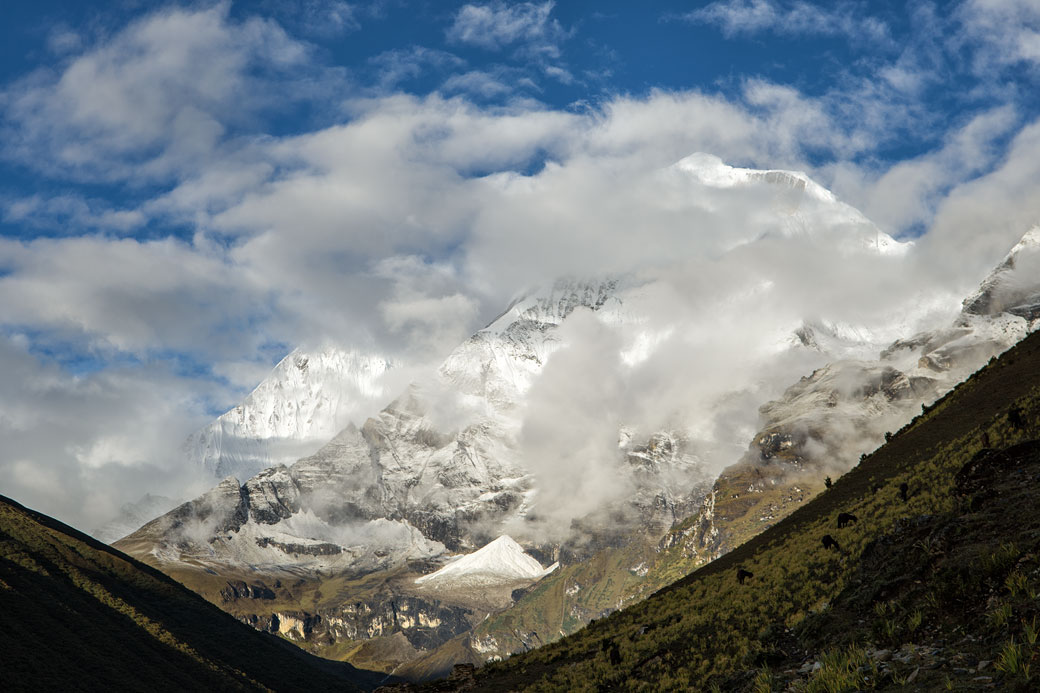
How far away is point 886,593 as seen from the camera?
2847 centimetres

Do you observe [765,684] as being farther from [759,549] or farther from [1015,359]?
[1015,359]

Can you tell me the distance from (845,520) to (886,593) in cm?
2614

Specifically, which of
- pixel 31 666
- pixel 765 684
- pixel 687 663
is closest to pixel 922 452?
pixel 687 663

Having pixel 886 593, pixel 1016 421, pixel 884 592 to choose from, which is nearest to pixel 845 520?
pixel 1016 421

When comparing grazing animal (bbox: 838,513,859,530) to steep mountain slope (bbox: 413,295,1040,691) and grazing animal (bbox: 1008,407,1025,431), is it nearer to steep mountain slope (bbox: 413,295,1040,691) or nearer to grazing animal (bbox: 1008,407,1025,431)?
steep mountain slope (bbox: 413,295,1040,691)

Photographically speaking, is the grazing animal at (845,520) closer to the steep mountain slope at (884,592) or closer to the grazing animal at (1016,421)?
the steep mountain slope at (884,592)

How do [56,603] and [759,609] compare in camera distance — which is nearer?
[759,609]

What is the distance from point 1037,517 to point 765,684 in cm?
1052

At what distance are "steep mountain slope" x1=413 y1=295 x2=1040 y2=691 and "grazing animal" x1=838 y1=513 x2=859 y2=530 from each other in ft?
1.10

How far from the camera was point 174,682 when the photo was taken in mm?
190250

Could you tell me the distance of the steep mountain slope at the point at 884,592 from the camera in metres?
22.3

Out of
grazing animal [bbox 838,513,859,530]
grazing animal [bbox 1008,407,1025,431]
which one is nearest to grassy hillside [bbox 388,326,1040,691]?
grazing animal [bbox 1008,407,1025,431]

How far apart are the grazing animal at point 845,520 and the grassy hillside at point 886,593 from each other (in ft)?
1.83

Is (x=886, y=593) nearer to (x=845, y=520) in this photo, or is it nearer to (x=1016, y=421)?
(x=1016, y=421)
